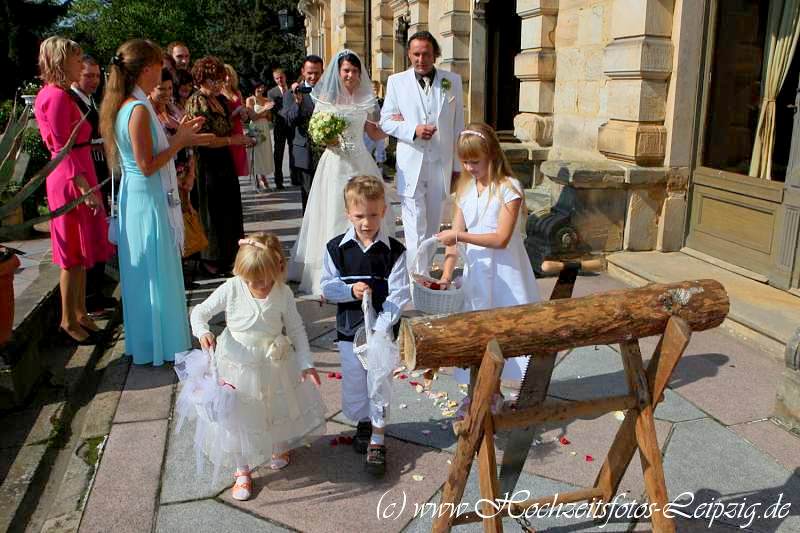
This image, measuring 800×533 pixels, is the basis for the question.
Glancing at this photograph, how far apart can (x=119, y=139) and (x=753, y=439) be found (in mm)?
4012

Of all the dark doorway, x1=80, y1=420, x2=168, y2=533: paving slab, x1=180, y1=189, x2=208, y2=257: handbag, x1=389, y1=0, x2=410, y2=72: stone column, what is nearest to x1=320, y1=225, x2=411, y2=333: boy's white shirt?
x1=80, y1=420, x2=168, y2=533: paving slab

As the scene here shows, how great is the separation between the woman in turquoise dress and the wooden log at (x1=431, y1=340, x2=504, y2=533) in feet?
8.84

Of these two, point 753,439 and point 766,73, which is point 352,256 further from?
point 766,73

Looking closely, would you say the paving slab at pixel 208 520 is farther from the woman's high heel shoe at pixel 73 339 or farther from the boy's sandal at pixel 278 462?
the woman's high heel shoe at pixel 73 339

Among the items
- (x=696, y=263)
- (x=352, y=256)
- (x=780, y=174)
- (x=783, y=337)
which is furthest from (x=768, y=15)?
(x=352, y=256)

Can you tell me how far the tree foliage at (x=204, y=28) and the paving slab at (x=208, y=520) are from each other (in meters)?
39.5

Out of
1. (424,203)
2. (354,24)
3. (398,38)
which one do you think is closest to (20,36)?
(354,24)

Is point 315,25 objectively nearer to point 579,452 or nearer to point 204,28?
point 204,28

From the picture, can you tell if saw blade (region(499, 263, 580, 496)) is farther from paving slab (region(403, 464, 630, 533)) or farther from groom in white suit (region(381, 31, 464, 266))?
groom in white suit (region(381, 31, 464, 266))

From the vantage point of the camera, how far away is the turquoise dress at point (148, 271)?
4.41 meters

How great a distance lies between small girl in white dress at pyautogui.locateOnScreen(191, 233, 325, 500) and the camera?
3.10 m

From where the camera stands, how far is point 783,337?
453cm

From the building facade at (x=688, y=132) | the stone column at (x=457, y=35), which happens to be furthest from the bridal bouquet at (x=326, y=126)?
the stone column at (x=457, y=35)

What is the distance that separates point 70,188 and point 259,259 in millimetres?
2370
